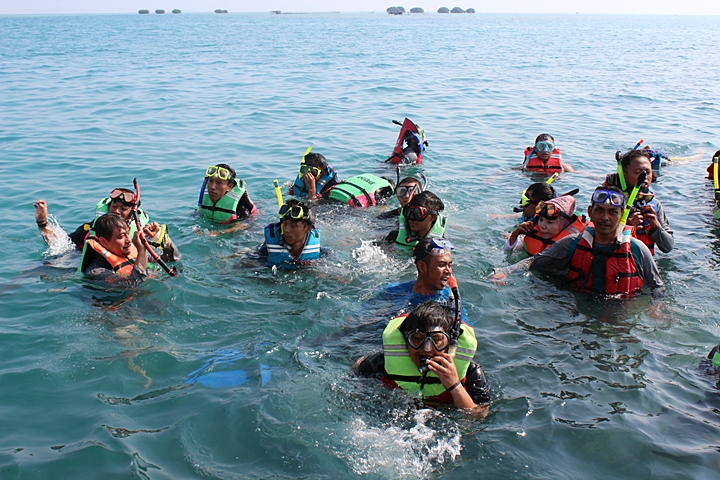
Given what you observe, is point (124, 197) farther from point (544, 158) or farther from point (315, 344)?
point (544, 158)

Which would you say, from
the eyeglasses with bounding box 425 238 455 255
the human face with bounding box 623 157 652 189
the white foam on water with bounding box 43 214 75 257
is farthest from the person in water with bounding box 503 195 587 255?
the white foam on water with bounding box 43 214 75 257

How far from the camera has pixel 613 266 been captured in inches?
251

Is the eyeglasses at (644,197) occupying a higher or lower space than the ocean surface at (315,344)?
higher

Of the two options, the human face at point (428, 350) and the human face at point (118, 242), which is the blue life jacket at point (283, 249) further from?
the human face at point (428, 350)

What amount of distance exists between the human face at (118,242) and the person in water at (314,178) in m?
4.03

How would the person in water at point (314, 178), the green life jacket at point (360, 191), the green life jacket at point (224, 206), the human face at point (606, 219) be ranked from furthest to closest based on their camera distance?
the person in water at point (314, 178)
the green life jacket at point (360, 191)
the green life jacket at point (224, 206)
the human face at point (606, 219)

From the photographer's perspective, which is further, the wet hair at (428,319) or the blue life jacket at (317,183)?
the blue life jacket at (317,183)

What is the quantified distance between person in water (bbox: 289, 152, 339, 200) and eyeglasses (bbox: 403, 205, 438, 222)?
323 centimetres

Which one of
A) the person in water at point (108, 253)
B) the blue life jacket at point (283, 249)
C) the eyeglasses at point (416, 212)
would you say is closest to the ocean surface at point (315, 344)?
the blue life jacket at point (283, 249)

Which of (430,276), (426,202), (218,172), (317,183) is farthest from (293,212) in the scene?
(317,183)

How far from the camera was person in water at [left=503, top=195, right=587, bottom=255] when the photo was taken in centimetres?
720

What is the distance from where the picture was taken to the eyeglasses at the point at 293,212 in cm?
698

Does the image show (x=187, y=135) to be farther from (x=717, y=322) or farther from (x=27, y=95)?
(x=717, y=322)

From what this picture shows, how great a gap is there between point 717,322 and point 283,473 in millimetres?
4579
